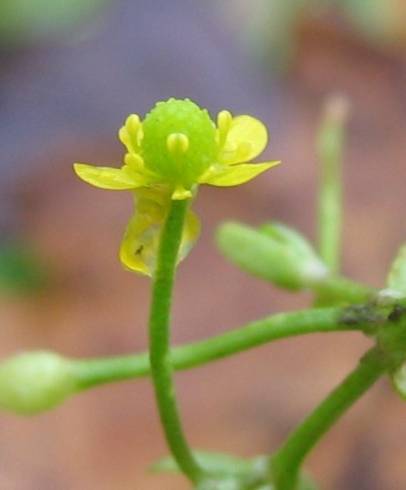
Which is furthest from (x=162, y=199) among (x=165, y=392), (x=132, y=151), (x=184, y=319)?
(x=184, y=319)

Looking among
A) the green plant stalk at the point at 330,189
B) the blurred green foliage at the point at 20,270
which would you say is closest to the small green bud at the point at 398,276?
the green plant stalk at the point at 330,189

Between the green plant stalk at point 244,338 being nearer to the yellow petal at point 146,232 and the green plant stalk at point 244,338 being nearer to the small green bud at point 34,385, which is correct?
the small green bud at point 34,385

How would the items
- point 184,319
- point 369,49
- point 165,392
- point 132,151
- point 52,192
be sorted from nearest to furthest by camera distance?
point 132,151 → point 165,392 → point 184,319 → point 52,192 → point 369,49

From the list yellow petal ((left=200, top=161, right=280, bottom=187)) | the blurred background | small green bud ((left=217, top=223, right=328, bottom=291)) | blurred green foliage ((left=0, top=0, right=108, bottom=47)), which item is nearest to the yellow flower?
yellow petal ((left=200, top=161, right=280, bottom=187))

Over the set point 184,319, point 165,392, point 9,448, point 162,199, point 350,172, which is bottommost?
point 9,448

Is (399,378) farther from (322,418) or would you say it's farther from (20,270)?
(20,270)

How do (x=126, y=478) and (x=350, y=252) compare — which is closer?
(x=126, y=478)

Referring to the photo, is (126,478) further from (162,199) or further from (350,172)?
(162,199)
